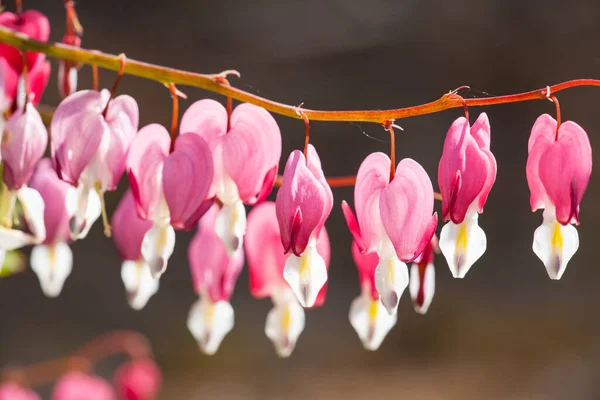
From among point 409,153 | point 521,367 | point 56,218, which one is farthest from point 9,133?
point 521,367

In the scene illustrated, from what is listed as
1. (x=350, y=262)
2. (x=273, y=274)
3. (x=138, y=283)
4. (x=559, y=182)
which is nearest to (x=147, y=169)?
(x=138, y=283)

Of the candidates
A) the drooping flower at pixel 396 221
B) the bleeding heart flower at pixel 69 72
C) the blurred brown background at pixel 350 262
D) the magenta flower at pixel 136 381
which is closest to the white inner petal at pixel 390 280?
the drooping flower at pixel 396 221

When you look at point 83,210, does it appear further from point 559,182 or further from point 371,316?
point 559,182

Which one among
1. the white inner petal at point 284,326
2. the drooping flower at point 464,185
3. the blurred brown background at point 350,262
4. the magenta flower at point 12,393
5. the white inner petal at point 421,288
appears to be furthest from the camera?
the blurred brown background at point 350,262

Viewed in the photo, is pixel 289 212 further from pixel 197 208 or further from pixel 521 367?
pixel 521 367

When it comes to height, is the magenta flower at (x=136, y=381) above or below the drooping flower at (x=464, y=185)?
below

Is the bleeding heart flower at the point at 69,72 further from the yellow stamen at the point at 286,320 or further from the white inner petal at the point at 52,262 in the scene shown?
the yellow stamen at the point at 286,320
